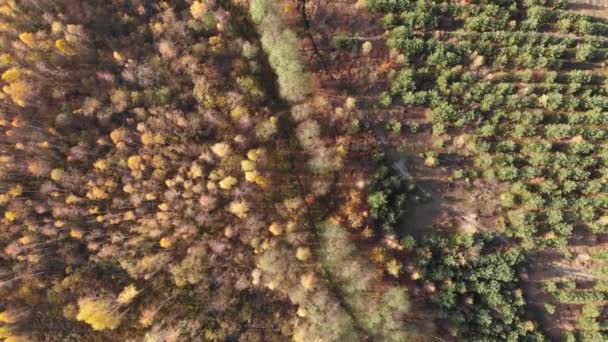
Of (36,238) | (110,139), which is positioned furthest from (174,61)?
(36,238)

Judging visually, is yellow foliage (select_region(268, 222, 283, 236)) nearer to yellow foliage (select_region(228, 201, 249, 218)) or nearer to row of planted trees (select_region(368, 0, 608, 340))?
yellow foliage (select_region(228, 201, 249, 218))

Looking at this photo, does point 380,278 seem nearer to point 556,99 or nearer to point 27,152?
point 556,99

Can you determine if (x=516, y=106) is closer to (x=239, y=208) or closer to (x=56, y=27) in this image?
(x=239, y=208)

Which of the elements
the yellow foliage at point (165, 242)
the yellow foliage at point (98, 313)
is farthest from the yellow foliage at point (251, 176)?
the yellow foliage at point (98, 313)

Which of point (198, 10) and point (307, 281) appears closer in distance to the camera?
point (307, 281)

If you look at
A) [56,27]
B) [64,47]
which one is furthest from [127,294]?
[56,27]

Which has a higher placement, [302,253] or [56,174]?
[56,174]
